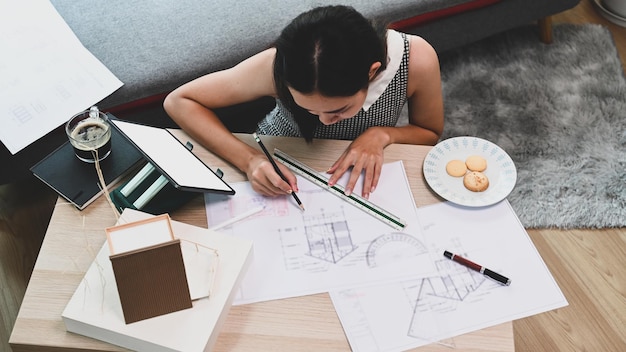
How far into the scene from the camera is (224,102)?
134cm

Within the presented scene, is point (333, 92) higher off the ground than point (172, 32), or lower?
higher

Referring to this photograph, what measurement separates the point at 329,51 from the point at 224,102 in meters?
0.38

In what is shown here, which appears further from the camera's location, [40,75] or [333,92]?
[40,75]

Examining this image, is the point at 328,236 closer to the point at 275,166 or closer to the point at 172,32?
the point at 275,166

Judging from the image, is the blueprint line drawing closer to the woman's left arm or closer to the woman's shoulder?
the woman's left arm

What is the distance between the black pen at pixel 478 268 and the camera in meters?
1.05

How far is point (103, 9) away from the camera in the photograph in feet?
5.90

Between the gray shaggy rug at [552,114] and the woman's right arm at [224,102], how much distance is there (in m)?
0.96

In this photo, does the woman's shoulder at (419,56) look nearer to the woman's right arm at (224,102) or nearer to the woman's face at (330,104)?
the woman's face at (330,104)

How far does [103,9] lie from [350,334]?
1.29 m

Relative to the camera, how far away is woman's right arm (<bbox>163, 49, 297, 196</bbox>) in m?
1.22

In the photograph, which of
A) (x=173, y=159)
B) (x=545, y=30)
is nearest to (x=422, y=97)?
(x=173, y=159)

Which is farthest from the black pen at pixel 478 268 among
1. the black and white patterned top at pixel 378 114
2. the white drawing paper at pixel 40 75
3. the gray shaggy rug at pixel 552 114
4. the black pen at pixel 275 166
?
the white drawing paper at pixel 40 75

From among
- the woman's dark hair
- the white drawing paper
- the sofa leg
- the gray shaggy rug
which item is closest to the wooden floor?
the gray shaggy rug
